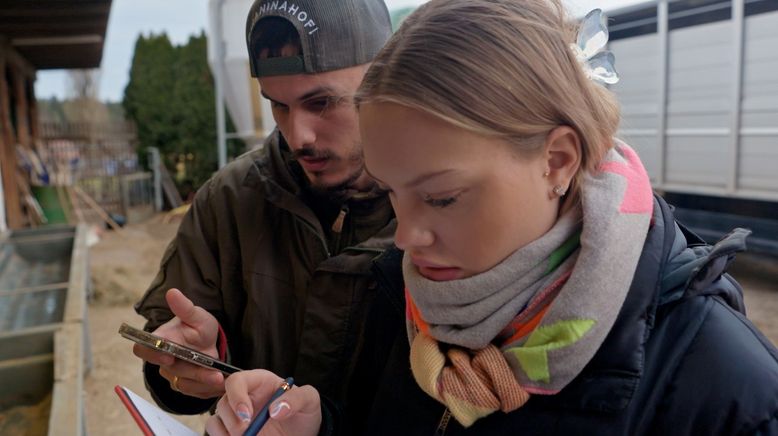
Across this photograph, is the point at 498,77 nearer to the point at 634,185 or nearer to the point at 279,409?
the point at 634,185

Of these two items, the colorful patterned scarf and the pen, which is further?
the pen

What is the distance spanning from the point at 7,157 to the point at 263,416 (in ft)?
30.4

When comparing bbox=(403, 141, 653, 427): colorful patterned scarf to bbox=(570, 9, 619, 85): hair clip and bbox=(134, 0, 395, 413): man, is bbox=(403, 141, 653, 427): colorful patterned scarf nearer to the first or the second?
bbox=(570, 9, 619, 85): hair clip

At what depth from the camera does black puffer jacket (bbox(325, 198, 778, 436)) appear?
34.1 inches

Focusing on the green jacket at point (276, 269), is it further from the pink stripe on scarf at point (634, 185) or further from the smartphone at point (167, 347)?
the pink stripe on scarf at point (634, 185)

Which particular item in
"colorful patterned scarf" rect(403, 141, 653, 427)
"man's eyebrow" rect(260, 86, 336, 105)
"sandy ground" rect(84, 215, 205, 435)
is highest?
"man's eyebrow" rect(260, 86, 336, 105)

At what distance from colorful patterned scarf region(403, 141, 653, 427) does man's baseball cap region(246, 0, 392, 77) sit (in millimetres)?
627

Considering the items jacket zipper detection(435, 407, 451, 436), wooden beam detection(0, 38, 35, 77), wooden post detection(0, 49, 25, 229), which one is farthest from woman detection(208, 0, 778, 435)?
wooden beam detection(0, 38, 35, 77)

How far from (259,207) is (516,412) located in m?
0.87

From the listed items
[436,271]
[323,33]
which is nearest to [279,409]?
[436,271]

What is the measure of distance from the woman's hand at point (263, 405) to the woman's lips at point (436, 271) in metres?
0.34

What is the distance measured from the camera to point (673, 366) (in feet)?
3.03

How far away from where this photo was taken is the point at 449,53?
38.9 inches

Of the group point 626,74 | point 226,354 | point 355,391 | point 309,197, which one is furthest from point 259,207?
point 626,74
